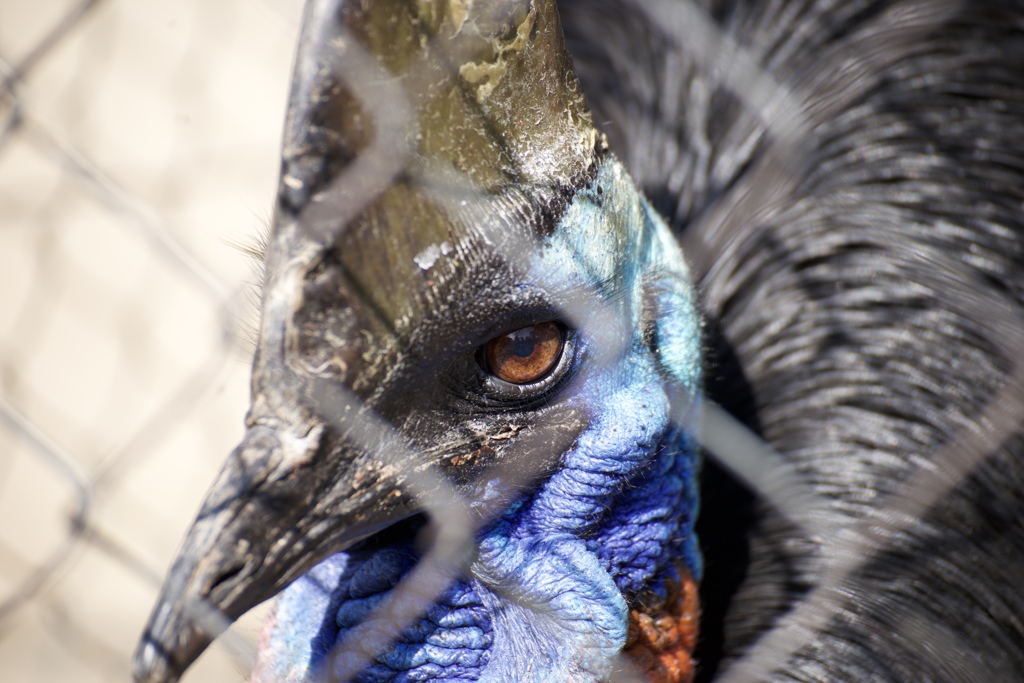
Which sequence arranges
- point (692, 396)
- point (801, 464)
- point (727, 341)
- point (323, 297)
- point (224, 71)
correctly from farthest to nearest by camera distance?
point (224, 71) < point (727, 341) < point (801, 464) < point (692, 396) < point (323, 297)

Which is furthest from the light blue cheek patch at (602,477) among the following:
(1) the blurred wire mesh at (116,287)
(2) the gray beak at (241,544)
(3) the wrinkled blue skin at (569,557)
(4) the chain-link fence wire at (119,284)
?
(1) the blurred wire mesh at (116,287)

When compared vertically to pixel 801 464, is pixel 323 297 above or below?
below

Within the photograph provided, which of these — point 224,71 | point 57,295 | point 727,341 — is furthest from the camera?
point 224,71

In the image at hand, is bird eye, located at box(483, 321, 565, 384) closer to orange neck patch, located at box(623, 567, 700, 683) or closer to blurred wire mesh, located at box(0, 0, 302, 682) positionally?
orange neck patch, located at box(623, 567, 700, 683)

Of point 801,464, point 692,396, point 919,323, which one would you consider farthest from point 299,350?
point 919,323

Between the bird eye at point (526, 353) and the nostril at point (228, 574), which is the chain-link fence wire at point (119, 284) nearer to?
the bird eye at point (526, 353)

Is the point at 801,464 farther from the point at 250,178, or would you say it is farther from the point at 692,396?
the point at 250,178

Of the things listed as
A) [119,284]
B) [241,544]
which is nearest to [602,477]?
[241,544]

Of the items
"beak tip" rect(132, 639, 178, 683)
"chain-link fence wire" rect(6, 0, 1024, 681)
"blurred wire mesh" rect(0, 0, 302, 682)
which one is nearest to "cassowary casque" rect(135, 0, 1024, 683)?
"beak tip" rect(132, 639, 178, 683)

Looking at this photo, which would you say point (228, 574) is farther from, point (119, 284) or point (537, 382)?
point (119, 284)
